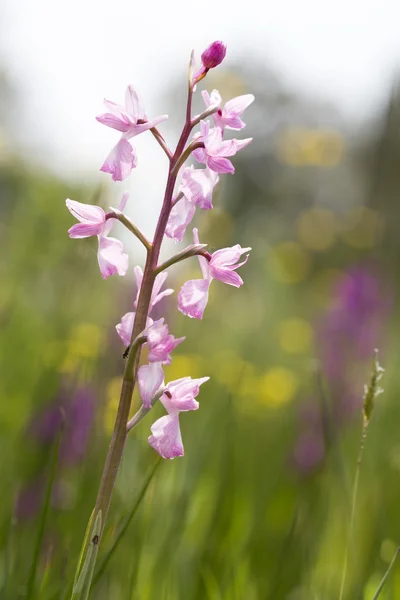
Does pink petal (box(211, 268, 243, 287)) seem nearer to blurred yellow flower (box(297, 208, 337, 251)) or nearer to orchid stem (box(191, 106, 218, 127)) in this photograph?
orchid stem (box(191, 106, 218, 127))

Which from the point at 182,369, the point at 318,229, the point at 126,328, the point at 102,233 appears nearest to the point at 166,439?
the point at 126,328

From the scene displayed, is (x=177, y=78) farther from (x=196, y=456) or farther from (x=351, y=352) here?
(x=196, y=456)

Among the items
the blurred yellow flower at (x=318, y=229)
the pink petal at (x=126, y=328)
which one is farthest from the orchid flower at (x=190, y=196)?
the blurred yellow flower at (x=318, y=229)

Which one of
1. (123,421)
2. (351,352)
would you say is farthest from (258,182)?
(123,421)

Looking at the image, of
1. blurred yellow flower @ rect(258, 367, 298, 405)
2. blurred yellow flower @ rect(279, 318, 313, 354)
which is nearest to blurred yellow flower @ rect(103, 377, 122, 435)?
blurred yellow flower @ rect(258, 367, 298, 405)

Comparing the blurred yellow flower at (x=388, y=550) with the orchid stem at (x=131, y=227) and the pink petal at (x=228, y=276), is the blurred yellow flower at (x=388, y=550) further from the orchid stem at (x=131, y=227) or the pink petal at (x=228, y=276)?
the orchid stem at (x=131, y=227)

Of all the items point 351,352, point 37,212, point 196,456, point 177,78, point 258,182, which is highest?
point 177,78
